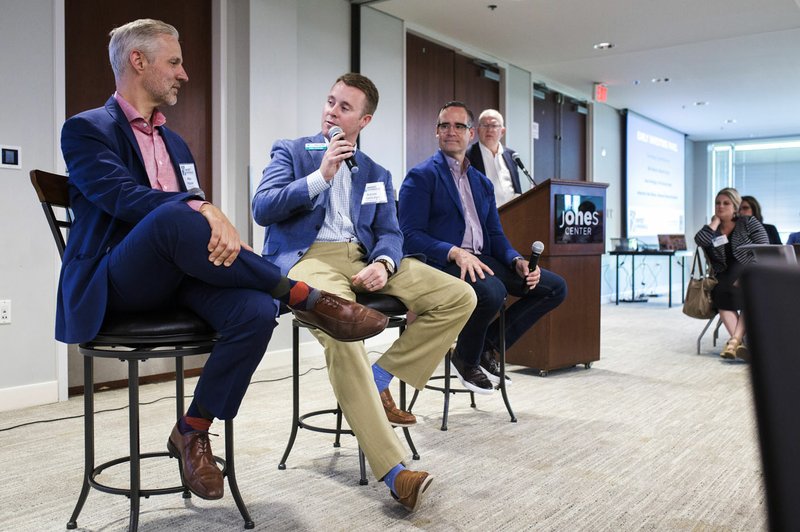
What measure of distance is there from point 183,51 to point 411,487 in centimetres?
312

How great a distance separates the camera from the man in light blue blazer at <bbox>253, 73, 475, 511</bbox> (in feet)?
6.86

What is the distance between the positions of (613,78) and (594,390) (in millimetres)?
5503

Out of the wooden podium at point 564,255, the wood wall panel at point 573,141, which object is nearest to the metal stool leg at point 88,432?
the wooden podium at point 564,255

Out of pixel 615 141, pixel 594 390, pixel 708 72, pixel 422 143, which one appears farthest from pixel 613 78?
pixel 594 390

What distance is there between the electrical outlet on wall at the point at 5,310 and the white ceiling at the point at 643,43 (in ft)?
11.0

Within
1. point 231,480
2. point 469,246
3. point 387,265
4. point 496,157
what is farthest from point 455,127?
point 231,480

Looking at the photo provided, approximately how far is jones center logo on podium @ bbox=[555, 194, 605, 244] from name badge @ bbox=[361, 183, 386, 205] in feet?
6.13

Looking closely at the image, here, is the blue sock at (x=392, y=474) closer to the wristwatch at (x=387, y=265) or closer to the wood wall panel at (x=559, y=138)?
the wristwatch at (x=387, y=265)

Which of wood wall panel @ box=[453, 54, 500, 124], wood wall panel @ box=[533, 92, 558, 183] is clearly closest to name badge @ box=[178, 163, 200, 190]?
wood wall panel @ box=[453, 54, 500, 124]

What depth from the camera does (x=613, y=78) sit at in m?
7.99

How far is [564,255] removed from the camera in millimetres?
3961

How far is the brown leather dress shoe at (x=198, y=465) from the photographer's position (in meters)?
1.58

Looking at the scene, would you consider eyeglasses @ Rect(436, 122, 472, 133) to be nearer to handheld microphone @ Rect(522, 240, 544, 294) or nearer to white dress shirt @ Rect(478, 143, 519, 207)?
handheld microphone @ Rect(522, 240, 544, 294)

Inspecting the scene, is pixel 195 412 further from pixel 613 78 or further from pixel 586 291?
pixel 613 78
